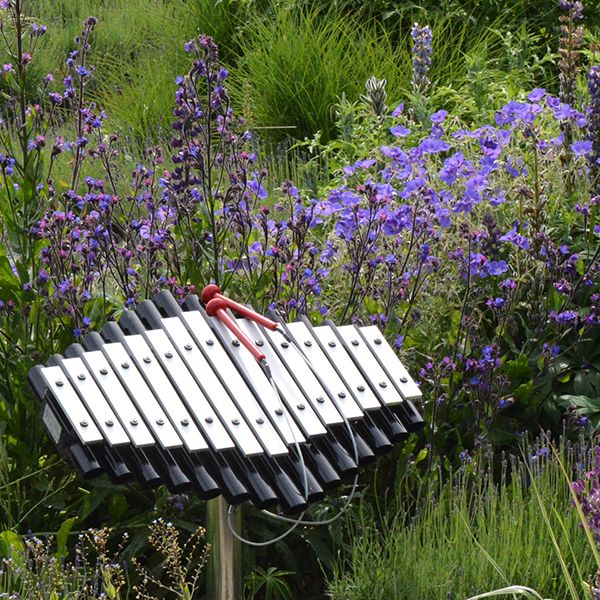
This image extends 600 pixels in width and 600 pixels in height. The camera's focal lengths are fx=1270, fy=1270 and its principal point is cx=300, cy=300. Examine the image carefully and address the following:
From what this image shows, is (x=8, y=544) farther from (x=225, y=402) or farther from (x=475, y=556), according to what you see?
(x=475, y=556)

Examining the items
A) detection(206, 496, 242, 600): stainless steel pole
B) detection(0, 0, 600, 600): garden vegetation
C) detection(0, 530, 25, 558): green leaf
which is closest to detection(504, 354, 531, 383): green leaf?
detection(0, 0, 600, 600): garden vegetation

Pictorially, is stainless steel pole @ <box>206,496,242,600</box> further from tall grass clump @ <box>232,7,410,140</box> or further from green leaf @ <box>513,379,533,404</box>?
tall grass clump @ <box>232,7,410,140</box>

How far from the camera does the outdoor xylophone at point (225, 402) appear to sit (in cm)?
275

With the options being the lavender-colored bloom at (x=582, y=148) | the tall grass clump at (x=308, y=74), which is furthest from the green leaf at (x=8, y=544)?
the tall grass clump at (x=308, y=74)

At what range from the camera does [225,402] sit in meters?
2.88

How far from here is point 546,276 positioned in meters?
4.68

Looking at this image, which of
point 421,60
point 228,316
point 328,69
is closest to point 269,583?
point 228,316

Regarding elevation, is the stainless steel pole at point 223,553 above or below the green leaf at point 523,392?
above

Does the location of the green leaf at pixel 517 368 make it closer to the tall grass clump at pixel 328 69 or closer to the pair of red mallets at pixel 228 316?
the pair of red mallets at pixel 228 316


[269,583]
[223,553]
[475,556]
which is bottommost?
[269,583]

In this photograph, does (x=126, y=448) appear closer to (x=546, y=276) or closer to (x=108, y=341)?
(x=108, y=341)

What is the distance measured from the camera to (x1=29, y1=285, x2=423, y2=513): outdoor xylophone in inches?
108

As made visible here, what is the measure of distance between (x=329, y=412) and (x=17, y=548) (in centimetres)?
103

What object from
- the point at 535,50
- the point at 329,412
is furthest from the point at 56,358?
the point at 535,50
